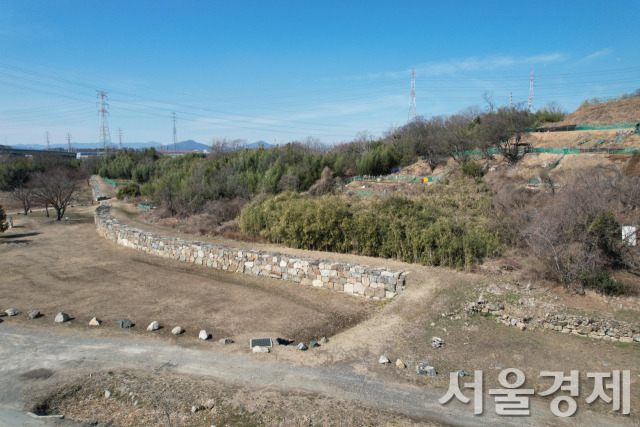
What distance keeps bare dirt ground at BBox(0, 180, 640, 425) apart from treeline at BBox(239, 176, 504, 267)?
2.07 ft

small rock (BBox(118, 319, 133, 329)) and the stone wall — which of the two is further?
the stone wall

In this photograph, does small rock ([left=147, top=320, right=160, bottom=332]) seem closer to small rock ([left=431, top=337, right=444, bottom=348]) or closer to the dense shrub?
small rock ([left=431, top=337, right=444, bottom=348])

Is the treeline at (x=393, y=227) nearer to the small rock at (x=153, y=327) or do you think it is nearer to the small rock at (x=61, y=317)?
the small rock at (x=153, y=327)

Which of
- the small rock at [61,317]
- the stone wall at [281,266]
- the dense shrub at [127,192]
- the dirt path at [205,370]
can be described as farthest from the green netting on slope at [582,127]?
the dense shrub at [127,192]

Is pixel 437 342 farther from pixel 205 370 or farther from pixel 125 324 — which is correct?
pixel 125 324

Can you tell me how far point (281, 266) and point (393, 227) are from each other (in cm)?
381

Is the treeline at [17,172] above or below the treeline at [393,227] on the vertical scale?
above

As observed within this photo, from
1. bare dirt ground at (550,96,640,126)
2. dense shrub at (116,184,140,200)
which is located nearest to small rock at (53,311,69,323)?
dense shrub at (116,184,140,200)

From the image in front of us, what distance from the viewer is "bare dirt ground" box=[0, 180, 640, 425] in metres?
5.33

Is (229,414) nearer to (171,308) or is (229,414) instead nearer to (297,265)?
(171,308)

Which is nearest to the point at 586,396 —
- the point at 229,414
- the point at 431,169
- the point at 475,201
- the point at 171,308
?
the point at 229,414

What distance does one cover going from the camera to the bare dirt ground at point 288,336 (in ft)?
17.5

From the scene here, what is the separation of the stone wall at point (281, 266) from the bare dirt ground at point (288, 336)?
0.43 metres

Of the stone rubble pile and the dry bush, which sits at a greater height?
the dry bush
